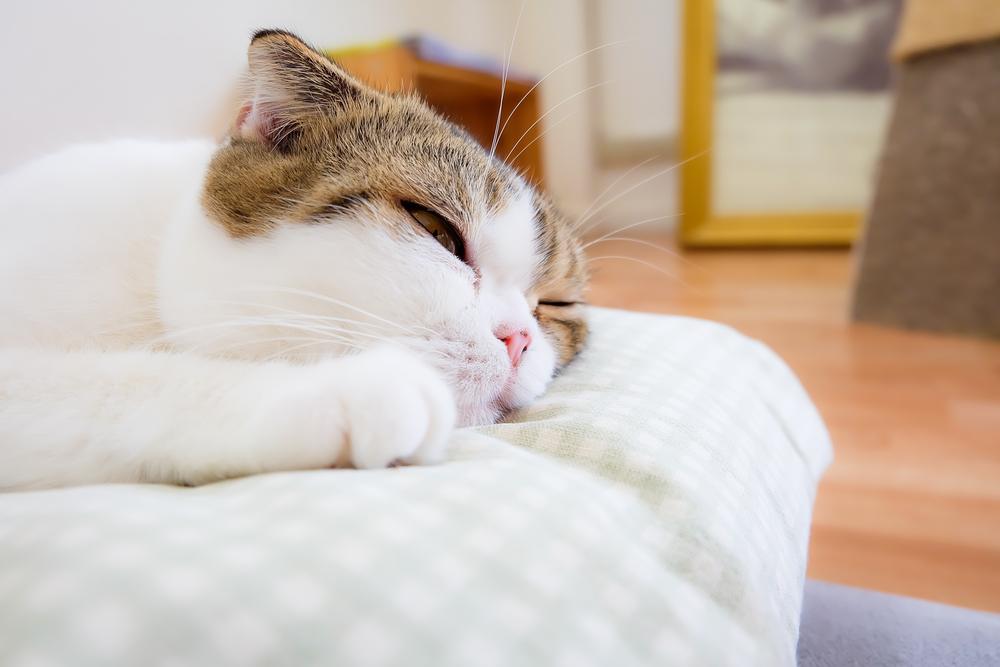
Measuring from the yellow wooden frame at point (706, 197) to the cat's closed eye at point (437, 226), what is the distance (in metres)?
2.98

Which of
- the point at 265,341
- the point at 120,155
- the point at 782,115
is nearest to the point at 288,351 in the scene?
the point at 265,341

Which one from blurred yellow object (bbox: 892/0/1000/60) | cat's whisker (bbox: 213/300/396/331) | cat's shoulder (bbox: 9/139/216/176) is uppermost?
blurred yellow object (bbox: 892/0/1000/60)

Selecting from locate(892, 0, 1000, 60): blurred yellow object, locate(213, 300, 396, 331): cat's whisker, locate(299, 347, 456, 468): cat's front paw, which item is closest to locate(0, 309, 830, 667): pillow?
locate(299, 347, 456, 468): cat's front paw

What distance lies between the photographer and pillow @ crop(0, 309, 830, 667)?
0.99 ft

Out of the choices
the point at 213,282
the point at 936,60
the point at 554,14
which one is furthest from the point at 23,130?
the point at 554,14

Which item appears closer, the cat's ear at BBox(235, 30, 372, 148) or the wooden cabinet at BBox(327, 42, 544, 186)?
the cat's ear at BBox(235, 30, 372, 148)

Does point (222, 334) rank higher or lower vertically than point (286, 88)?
lower

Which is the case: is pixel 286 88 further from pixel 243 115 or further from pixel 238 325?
pixel 238 325

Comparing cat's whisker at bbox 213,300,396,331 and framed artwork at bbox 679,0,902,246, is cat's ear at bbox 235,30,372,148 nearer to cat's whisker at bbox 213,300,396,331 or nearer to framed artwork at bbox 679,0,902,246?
cat's whisker at bbox 213,300,396,331

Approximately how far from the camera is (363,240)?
63 cm

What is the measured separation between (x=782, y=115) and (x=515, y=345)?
11.5 ft


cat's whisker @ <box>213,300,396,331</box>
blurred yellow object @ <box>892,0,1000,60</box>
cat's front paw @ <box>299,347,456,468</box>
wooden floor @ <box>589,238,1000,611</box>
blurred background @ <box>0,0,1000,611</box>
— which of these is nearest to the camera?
cat's front paw @ <box>299,347,456,468</box>

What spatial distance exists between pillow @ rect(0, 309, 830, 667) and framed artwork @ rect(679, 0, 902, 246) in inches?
134

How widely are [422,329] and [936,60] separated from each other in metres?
2.38
